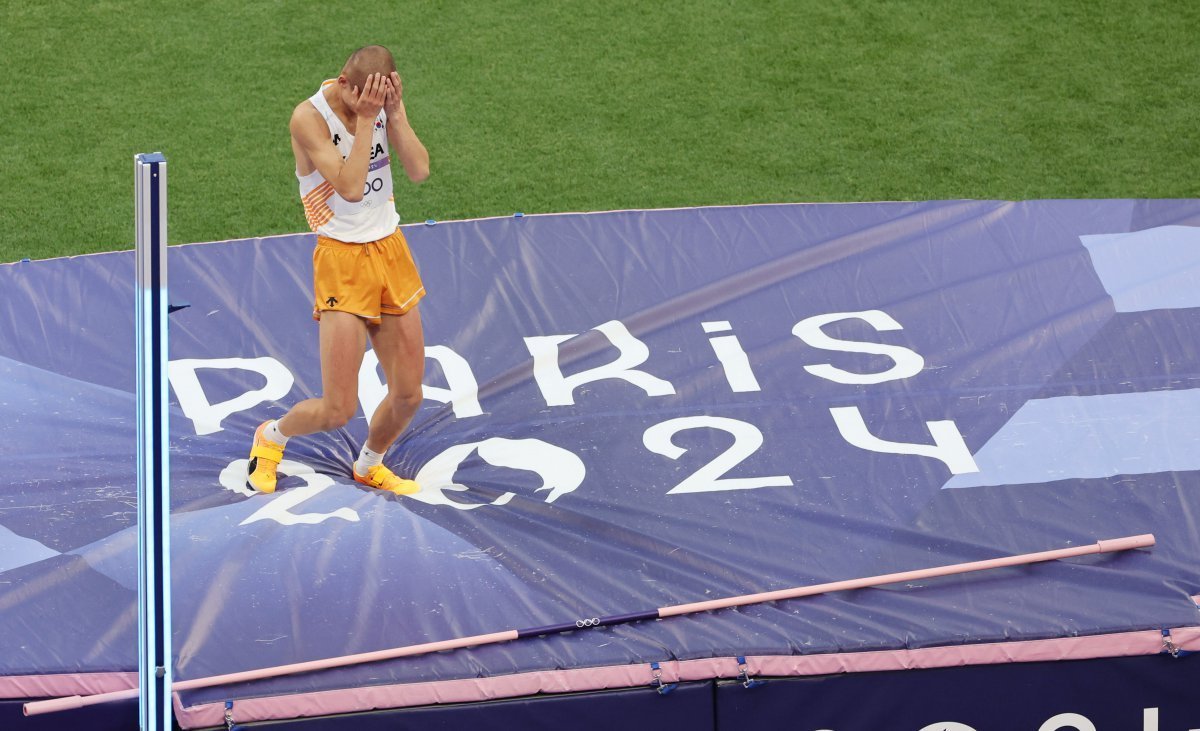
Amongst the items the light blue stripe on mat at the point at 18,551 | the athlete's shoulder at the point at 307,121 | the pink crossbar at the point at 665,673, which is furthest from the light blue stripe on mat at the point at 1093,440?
the light blue stripe on mat at the point at 18,551

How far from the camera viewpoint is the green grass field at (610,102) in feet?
20.9

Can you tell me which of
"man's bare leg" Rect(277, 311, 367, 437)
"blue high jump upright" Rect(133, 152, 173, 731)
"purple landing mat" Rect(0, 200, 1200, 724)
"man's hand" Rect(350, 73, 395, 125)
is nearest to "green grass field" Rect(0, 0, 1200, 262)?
"purple landing mat" Rect(0, 200, 1200, 724)

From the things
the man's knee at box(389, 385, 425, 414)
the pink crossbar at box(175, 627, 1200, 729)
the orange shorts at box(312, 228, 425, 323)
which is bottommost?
the pink crossbar at box(175, 627, 1200, 729)

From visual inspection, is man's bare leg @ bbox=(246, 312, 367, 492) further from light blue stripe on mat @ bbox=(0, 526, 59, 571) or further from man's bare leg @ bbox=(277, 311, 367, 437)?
light blue stripe on mat @ bbox=(0, 526, 59, 571)

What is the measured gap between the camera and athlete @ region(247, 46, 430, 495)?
3789mm

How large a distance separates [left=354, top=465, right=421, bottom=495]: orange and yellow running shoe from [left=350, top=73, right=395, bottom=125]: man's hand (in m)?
1.05

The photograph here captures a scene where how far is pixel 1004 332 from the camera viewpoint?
16.1 feet

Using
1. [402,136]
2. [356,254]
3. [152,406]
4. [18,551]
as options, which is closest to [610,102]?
[402,136]

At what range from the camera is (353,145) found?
3.78m

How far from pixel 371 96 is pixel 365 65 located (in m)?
0.08

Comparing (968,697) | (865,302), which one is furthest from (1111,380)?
(968,697)

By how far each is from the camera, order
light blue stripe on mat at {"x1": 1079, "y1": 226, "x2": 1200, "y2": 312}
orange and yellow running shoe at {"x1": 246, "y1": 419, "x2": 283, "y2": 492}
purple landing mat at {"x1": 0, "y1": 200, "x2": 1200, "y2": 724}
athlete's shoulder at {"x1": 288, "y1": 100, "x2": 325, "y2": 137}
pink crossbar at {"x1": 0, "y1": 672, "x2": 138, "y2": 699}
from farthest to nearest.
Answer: light blue stripe on mat at {"x1": 1079, "y1": 226, "x2": 1200, "y2": 312}, orange and yellow running shoe at {"x1": 246, "y1": 419, "x2": 283, "y2": 492}, athlete's shoulder at {"x1": 288, "y1": 100, "x2": 325, "y2": 137}, purple landing mat at {"x1": 0, "y1": 200, "x2": 1200, "y2": 724}, pink crossbar at {"x1": 0, "y1": 672, "x2": 138, "y2": 699}

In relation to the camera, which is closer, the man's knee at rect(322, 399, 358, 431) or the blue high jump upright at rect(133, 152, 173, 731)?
the blue high jump upright at rect(133, 152, 173, 731)

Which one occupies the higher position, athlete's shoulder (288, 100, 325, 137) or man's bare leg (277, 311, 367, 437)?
athlete's shoulder (288, 100, 325, 137)
